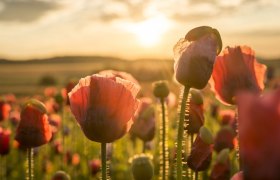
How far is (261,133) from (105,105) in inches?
41.7

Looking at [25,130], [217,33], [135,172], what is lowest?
[135,172]

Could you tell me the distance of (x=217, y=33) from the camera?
79.7 inches

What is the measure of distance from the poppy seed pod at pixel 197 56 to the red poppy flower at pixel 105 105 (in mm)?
168

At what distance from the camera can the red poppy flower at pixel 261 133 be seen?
97 cm

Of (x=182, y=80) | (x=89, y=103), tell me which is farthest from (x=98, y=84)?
(x=182, y=80)

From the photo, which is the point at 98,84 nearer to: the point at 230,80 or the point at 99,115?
the point at 99,115

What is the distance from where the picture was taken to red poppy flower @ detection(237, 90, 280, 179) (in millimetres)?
971

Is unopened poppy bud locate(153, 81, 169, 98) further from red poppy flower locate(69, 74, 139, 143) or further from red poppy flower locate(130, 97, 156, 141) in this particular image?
red poppy flower locate(69, 74, 139, 143)

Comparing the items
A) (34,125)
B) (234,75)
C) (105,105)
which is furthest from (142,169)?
(105,105)

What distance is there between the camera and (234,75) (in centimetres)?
227

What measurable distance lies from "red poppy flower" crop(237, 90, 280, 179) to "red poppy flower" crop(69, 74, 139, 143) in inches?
37.3

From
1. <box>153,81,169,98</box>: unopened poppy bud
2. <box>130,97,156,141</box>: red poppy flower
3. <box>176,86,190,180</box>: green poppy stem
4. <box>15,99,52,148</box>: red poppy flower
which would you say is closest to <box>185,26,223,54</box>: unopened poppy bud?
<box>176,86,190,180</box>: green poppy stem

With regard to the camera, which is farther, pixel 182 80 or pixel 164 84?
pixel 164 84

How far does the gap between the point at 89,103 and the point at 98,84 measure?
70 millimetres
